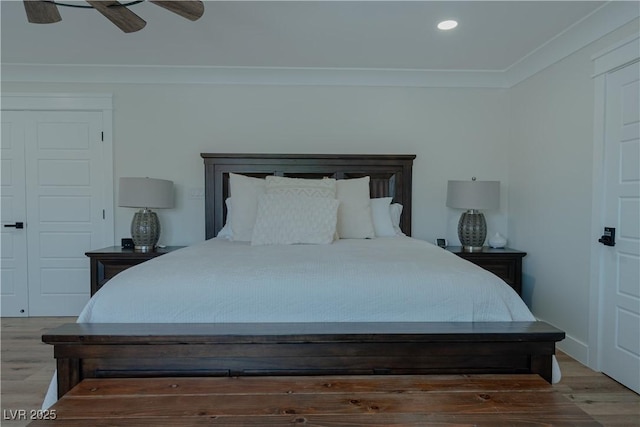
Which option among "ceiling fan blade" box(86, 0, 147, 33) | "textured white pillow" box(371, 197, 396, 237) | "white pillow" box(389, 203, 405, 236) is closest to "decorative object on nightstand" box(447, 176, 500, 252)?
"white pillow" box(389, 203, 405, 236)

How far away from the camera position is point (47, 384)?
7.84 feet

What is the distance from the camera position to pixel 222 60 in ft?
11.4

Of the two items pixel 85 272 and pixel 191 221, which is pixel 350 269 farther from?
pixel 85 272

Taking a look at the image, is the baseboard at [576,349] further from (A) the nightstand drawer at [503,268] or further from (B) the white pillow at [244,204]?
(B) the white pillow at [244,204]

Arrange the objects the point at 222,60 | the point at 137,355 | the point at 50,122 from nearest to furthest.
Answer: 1. the point at 137,355
2. the point at 222,60
3. the point at 50,122


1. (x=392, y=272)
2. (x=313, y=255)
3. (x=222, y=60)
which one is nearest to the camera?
(x=392, y=272)

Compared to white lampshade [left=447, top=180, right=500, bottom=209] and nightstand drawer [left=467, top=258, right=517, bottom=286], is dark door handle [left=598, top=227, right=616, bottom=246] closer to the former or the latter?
Result: nightstand drawer [left=467, top=258, right=517, bottom=286]

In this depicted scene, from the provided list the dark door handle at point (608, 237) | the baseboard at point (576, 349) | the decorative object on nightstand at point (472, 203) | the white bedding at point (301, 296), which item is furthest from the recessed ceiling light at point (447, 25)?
the baseboard at point (576, 349)

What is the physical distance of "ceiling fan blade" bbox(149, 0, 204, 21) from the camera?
77.4 inches

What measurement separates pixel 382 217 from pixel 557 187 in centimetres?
141

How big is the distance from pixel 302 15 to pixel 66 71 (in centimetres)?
252

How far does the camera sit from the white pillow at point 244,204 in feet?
9.68

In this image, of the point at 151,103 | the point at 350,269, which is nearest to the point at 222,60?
the point at 151,103

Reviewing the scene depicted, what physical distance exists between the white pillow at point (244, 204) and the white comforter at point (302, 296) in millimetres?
1193
